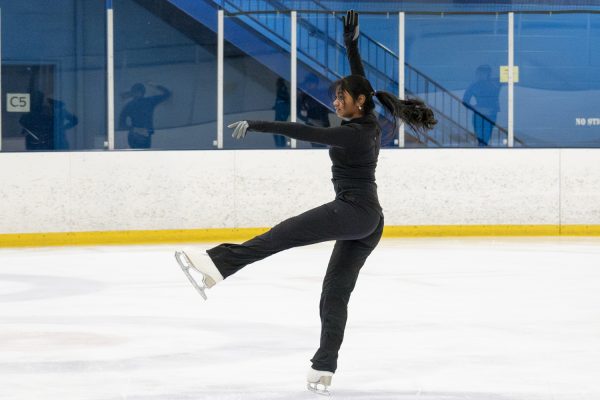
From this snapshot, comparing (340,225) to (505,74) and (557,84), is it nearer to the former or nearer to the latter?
(505,74)

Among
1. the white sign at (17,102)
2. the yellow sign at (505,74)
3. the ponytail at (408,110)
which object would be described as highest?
the yellow sign at (505,74)

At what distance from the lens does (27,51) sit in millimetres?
10508

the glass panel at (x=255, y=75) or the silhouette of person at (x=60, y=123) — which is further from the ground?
the glass panel at (x=255, y=75)

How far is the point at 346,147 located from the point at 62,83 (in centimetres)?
701

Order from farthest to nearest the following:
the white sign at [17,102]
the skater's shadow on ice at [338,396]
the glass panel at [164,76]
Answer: the glass panel at [164,76]
the white sign at [17,102]
the skater's shadow on ice at [338,396]

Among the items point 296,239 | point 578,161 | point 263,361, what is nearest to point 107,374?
point 263,361

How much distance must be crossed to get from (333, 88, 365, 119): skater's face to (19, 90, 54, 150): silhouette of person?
22.2ft

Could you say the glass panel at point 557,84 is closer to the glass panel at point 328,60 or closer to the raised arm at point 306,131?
the glass panel at point 328,60

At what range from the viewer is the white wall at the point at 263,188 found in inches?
407

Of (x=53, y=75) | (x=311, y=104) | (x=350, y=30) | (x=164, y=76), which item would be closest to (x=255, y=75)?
(x=311, y=104)

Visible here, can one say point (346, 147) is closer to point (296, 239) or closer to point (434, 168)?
point (296, 239)

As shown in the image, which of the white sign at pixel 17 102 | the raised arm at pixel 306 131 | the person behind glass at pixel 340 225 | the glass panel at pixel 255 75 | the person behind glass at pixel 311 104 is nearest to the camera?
the raised arm at pixel 306 131

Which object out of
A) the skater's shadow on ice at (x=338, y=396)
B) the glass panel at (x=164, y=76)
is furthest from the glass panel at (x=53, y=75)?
the skater's shadow on ice at (x=338, y=396)

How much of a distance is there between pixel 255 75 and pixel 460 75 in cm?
198
